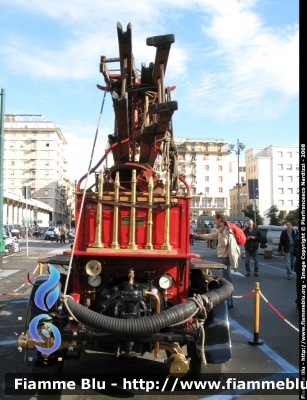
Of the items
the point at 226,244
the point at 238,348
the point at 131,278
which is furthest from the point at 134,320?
the point at 226,244

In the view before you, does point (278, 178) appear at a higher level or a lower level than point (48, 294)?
higher

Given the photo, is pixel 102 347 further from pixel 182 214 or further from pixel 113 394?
pixel 182 214

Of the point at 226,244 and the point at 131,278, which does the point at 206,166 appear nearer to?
the point at 226,244

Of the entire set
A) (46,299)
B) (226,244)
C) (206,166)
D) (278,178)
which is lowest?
(46,299)

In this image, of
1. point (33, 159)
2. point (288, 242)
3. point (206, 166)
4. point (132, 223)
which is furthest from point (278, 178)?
point (132, 223)

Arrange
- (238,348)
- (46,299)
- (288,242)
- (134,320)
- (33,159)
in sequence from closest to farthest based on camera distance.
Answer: (134,320), (46,299), (238,348), (288,242), (33,159)

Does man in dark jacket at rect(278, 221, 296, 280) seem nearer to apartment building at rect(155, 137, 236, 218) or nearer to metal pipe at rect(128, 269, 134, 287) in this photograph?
metal pipe at rect(128, 269, 134, 287)

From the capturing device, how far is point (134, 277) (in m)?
4.51

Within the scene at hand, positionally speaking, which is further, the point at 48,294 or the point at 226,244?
the point at 226,244

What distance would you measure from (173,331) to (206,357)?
1.36 feet

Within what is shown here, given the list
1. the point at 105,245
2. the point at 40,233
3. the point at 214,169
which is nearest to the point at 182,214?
the point at 105,245

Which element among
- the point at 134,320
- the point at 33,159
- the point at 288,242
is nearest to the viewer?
the point at 134,320

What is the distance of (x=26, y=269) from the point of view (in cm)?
1452

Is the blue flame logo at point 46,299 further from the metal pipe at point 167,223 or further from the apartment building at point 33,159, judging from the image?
the apartment building at point 33,159
